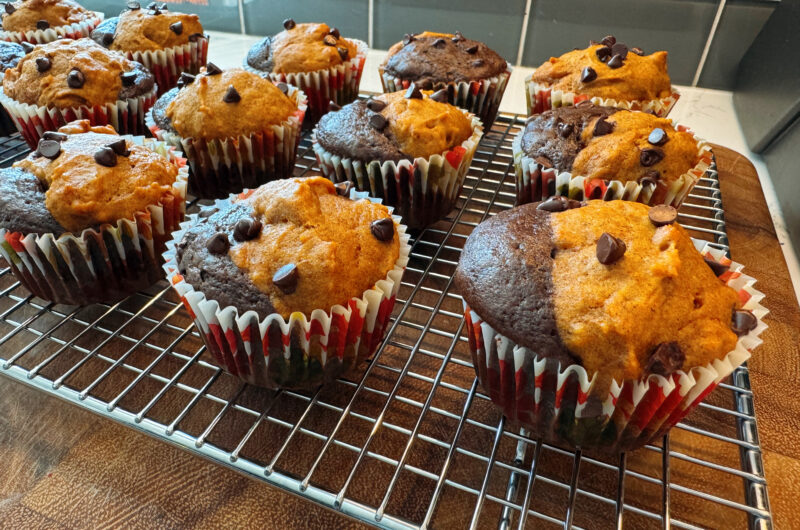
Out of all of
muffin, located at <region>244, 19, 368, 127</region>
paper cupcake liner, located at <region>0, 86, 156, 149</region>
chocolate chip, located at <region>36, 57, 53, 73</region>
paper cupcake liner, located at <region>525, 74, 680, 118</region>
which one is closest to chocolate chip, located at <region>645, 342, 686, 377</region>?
paper cupcake liner, located at <region>525, 74, 680, 118</region>

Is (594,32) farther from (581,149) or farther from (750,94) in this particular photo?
(581,149)

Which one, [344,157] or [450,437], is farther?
[344,157]

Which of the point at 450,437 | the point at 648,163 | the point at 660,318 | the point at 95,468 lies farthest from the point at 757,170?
the point at 95,468

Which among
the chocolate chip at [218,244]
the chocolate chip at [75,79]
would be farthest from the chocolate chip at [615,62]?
the chocolate chip at [75,79]

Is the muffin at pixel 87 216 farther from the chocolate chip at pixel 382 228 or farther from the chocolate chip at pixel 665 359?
the chocolate chip at pixel 665 359

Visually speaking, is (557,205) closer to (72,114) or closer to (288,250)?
(288,250)

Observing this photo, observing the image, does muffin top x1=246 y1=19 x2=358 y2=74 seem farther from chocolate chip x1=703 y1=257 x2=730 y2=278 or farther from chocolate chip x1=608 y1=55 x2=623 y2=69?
chocolate chip x1=703 y1=257 x2=730 y2=278

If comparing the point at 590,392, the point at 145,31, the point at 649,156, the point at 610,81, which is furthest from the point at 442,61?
the point at 590,392
